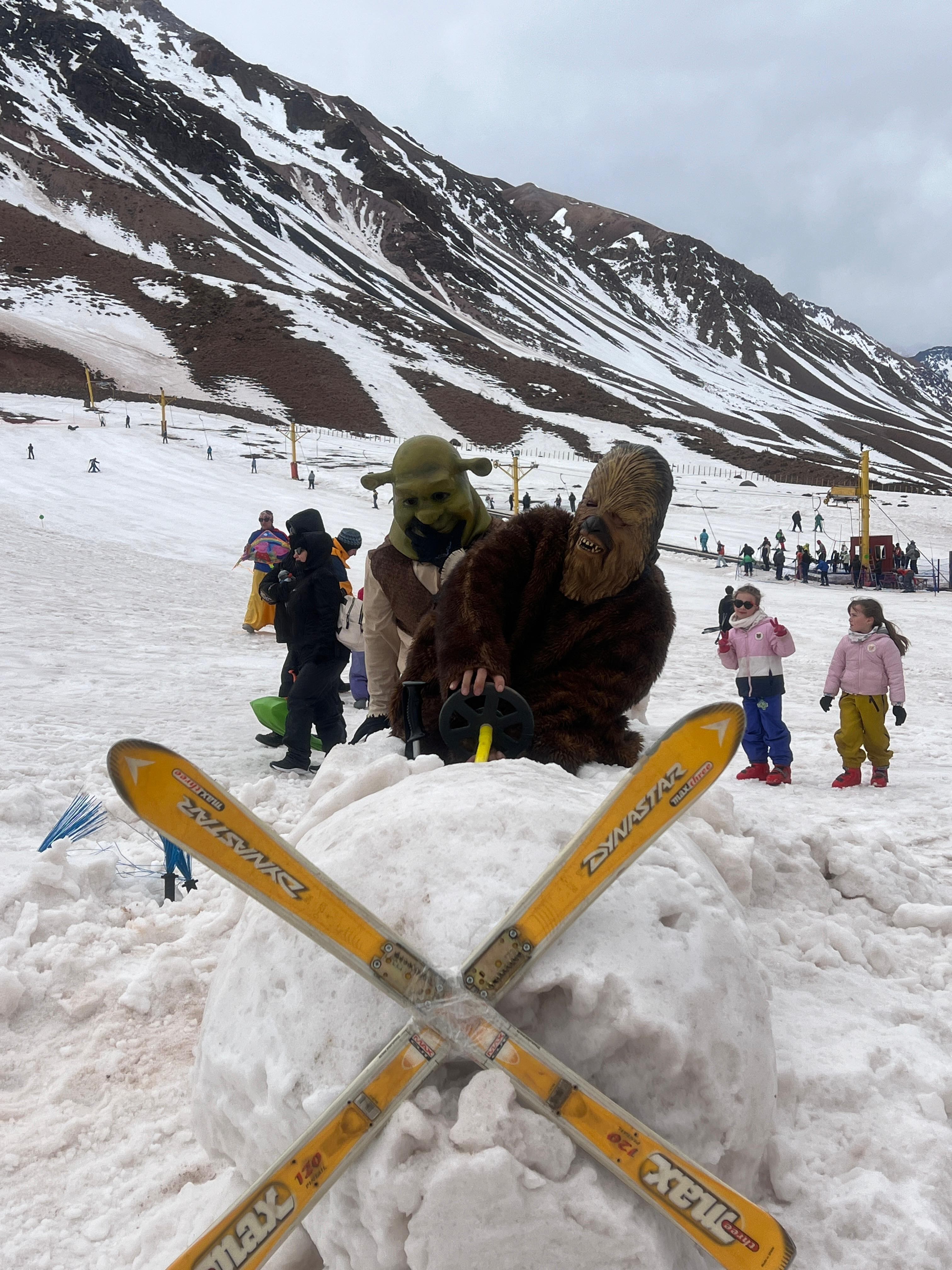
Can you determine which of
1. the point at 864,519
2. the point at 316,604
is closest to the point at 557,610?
the point at 316,604

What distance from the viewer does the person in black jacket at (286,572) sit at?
580 centimetres

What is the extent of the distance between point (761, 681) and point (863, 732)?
761mm

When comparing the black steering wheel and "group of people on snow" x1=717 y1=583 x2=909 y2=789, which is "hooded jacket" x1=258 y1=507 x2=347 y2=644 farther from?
the black steering wheel

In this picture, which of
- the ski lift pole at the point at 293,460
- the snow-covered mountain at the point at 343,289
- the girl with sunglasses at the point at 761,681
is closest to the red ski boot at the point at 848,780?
the girl with sunglasses at the point at 761,681

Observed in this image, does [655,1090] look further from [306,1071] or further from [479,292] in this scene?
[479,292]

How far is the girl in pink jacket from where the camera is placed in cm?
565

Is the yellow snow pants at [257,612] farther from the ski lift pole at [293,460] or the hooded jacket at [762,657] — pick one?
the ski lift pole at [293,460]

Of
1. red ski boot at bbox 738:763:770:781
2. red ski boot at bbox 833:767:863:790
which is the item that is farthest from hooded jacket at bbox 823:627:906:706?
red ski boot at bbox 738:763:770:781

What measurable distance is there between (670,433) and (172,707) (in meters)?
58.0

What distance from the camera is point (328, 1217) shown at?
1.46 metres

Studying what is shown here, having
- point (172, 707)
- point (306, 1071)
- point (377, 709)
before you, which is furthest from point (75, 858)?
point (172, 707)

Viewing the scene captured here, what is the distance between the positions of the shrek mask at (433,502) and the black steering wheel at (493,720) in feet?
3.37

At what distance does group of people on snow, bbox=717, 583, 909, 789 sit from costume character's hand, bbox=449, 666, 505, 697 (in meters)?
3.39

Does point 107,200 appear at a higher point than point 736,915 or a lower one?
higher
